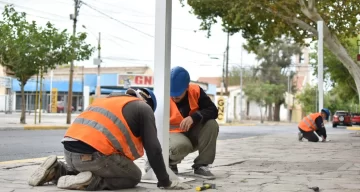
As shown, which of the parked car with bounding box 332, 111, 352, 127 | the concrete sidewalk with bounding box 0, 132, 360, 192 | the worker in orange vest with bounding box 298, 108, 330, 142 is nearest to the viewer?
the concrete sidewalk with bounding box 0, 132, 360, 192

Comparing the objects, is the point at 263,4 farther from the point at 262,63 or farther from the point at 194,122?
the point at 262,63

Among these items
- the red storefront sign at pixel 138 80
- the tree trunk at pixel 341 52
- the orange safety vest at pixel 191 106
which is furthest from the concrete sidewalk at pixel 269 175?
the red storefront sign at pixel 138 80

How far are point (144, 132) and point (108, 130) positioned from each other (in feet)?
1.07

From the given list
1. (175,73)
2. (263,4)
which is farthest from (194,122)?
(263,4)

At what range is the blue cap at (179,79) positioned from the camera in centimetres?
614

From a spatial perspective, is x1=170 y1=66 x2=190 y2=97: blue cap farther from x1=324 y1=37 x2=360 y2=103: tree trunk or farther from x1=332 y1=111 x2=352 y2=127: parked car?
x1=332 y1=111 x2=352 y2=127: parked car

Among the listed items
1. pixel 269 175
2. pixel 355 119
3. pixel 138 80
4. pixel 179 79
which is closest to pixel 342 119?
pixel 355 119

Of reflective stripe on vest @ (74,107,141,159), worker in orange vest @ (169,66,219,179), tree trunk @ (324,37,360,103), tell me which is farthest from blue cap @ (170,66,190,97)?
tree trunk @ (324,37,360,103)

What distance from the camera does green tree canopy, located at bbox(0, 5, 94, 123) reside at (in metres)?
22.9

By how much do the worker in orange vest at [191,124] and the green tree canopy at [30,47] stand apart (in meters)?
17.6

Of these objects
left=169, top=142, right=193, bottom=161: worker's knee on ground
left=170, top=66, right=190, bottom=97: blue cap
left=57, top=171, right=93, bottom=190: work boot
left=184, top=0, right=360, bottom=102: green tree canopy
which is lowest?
left=57, top=171, right=93, bottom=190: work boot

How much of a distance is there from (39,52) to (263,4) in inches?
385

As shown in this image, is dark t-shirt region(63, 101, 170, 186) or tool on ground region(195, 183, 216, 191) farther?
tool on ground region(195, 183, 216, 191)

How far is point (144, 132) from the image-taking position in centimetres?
479
